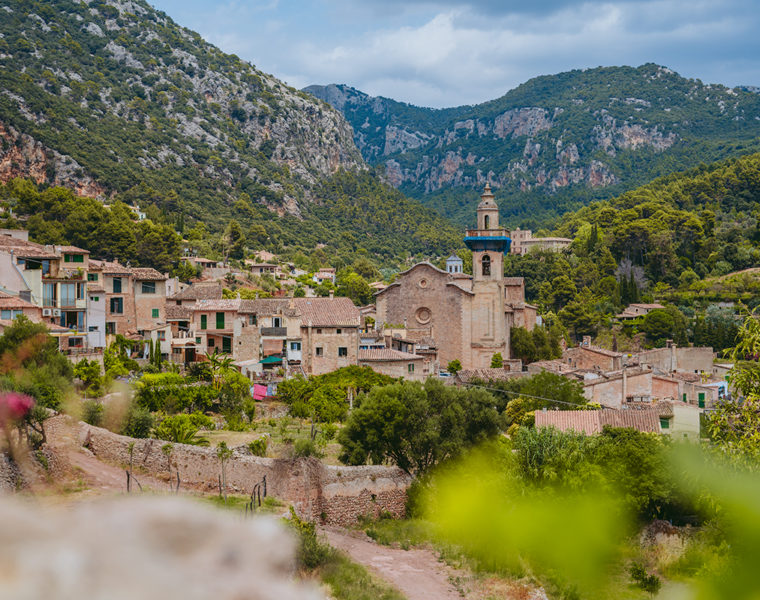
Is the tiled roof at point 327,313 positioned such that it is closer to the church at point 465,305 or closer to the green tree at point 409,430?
the church at point 465,305

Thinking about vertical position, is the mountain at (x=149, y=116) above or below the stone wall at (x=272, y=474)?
above

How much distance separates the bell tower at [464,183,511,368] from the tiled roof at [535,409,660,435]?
19.1 meters

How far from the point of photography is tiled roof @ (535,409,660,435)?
2628cm

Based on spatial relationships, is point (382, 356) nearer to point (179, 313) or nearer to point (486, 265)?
point (179, 313)

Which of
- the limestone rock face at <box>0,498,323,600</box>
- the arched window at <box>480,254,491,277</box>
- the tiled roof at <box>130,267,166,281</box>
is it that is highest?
the arched window at <box>480,254,491,277</box>

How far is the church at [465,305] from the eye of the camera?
48.0 m

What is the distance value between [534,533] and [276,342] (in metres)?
30.4

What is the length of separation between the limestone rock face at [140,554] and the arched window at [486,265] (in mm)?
47798

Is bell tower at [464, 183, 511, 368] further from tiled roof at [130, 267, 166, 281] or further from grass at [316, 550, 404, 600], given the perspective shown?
Result: grass at [316, 550, 404, 600]

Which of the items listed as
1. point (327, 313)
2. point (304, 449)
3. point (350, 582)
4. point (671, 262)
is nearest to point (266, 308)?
point (327, 313)

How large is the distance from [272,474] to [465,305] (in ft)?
98.5

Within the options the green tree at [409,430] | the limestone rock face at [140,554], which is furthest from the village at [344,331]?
the limestone rock face at [140,554]

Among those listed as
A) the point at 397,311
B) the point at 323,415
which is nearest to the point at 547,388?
the point at 323,415

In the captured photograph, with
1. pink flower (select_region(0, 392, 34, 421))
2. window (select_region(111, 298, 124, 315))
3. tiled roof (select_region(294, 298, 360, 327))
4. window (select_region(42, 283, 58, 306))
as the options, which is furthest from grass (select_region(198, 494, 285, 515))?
window (select_region(111, 298, 124, 315))
